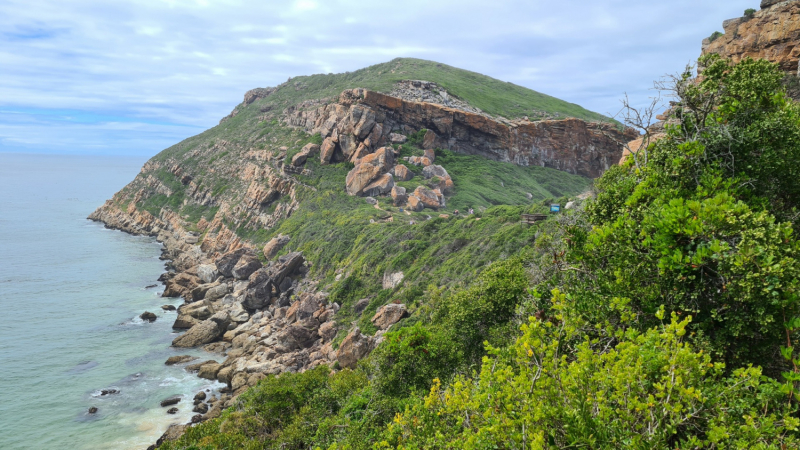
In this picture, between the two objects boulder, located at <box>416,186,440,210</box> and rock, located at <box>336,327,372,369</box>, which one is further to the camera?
boulder, located at <box>416,186,440,210</box>

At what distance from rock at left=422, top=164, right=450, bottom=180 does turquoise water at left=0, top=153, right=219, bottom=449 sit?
37.3 meters

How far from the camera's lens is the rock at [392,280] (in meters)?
35.3

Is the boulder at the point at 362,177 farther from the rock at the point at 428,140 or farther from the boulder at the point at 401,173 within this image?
the rock at the point at 428,140

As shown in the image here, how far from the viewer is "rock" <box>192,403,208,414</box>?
2858 cm

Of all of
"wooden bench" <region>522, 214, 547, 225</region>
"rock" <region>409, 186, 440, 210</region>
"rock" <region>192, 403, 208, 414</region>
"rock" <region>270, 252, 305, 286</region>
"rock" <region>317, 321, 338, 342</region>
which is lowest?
"rock" <region>192, 403, 208, 414</region>

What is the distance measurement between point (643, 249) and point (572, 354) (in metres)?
2.59

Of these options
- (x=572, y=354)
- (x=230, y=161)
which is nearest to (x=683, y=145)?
(x=572, y=354)

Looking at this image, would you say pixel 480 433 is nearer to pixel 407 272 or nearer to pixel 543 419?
pixel 543 419

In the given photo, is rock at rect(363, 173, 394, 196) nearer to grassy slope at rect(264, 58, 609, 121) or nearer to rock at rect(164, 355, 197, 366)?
grassy slope at rect(264, 58, 609, 121)

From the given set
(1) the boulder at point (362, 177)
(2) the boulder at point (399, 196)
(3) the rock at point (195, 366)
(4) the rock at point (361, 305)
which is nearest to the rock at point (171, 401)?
(3) the rock at point (195, 366)

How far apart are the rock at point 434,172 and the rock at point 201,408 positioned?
42.0 m

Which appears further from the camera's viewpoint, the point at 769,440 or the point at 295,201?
the point at 295,201

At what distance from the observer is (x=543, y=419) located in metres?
6.18

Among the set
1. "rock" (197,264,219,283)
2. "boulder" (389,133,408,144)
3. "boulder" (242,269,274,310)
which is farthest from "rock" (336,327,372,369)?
"boulder" (389,133,408,144)
